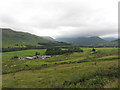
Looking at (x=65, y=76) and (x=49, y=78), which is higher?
(x=65, y=76)

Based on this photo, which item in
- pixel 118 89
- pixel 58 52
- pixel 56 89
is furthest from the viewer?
pixel 58 52

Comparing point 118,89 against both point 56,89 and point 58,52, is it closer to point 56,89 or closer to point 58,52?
point 56,89

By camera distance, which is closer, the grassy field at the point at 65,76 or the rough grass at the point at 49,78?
the grassy field at the point at 65,76

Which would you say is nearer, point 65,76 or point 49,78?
point 49,78

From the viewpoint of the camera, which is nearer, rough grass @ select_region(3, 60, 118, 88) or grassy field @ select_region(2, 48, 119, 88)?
grassy field @ select_region(2, 48, 119, 88)

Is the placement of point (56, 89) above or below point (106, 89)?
below

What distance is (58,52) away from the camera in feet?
288

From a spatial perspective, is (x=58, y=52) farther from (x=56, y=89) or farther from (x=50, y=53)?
(x=56, y=89)

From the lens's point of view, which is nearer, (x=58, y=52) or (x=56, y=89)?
(x=56, y=89)

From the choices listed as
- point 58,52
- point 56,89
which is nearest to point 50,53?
point 58,52

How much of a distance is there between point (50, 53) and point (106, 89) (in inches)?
3199

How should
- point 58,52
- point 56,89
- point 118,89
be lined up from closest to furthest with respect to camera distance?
1. point 118,89
2. point 56,89
3. point 58,52

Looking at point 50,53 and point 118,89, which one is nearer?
point 118,89

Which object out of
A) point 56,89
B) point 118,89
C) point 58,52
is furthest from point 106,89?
point 58,52
